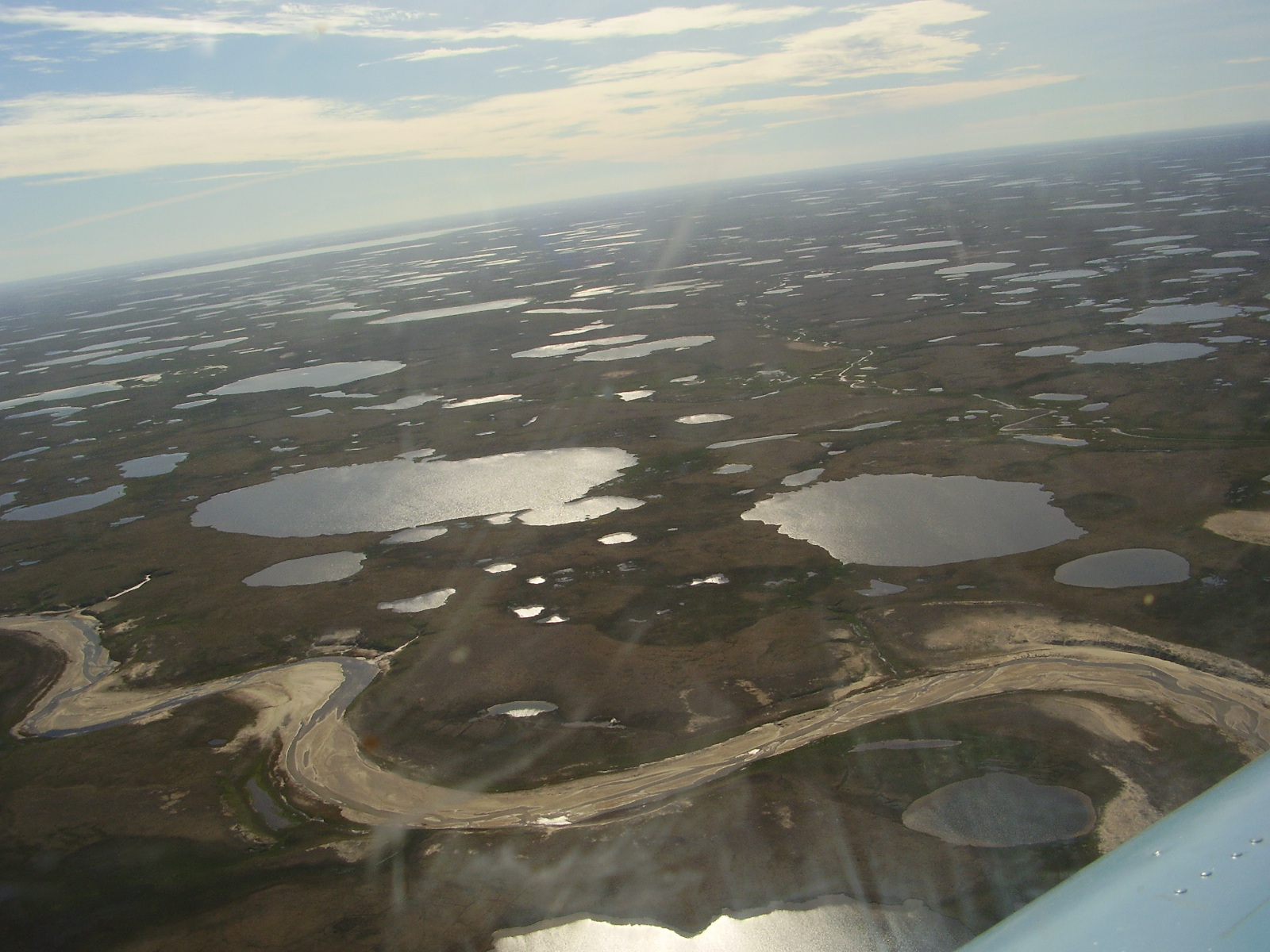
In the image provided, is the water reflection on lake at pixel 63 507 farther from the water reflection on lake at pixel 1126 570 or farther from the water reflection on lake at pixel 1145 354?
the water reflection on lake at pixel 1145 354

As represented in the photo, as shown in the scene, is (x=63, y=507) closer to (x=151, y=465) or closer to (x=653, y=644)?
(x=151, y=465)

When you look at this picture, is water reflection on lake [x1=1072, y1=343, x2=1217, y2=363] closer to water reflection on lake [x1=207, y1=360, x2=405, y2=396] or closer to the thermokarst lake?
the thermokarst lake

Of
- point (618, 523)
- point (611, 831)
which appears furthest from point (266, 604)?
point (611, 831)

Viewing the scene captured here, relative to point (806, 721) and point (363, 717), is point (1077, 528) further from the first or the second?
point (363, 717)

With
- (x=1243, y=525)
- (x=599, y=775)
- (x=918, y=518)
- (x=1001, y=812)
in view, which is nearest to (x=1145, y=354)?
(x=1243, y=525)

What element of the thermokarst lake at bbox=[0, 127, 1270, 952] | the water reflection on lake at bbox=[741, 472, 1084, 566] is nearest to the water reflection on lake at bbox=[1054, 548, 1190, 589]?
the thermokarst lake at bbox=[0, 127, 1270, 952]
